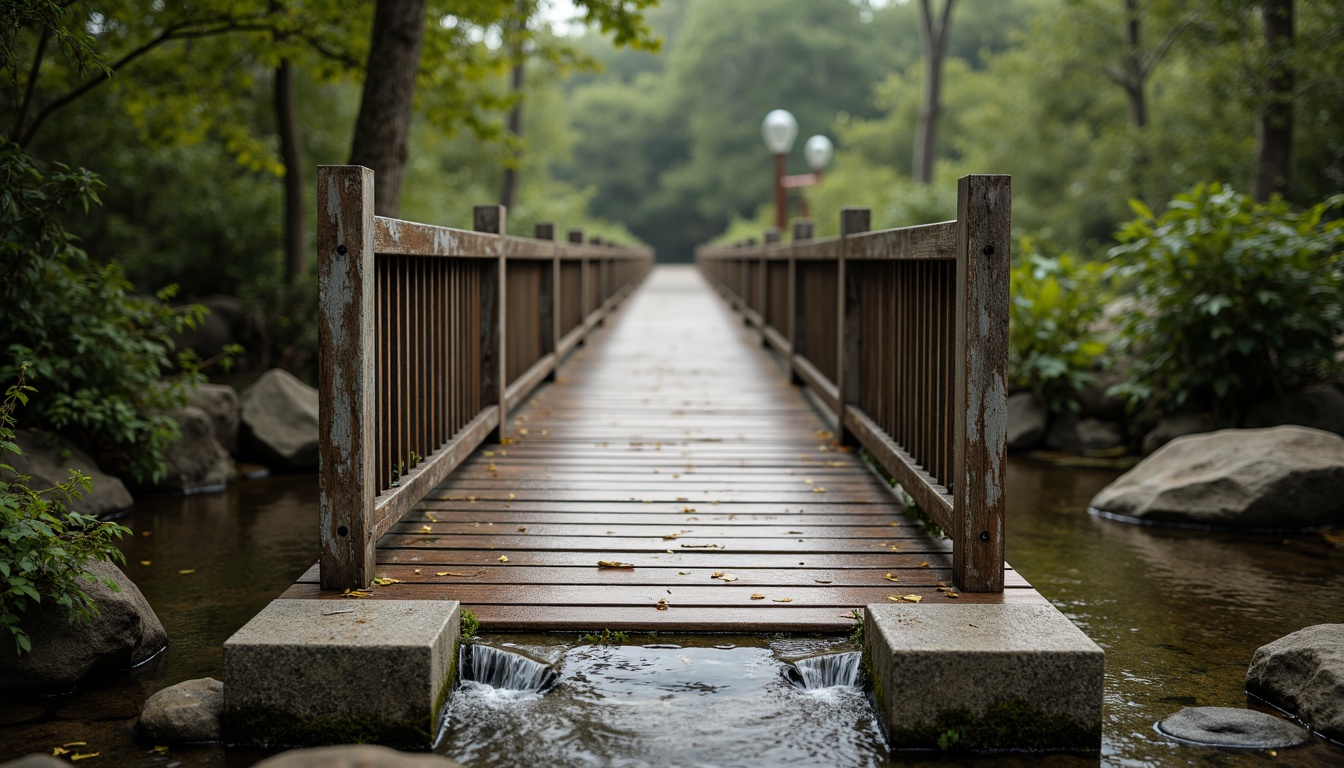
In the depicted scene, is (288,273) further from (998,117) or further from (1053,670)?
(998,117)

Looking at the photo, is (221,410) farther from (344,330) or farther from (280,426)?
(344,330)

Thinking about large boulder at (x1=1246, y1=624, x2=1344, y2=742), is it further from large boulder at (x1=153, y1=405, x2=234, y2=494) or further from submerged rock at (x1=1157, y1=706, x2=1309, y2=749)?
large boulder at (x1=153, y1=405, x2=234, y2=494)

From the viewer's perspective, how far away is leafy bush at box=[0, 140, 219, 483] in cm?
531

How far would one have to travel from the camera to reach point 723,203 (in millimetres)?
62062

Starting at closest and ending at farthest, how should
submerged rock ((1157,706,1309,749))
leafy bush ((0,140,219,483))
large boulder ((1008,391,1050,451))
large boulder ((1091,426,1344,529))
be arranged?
submerged rock ((1157,706,1309,749)), leafy bush ((0,140,219,483)), large boulder ((1091,426,1344,529)), large boulder ((1008,391,1050,451))

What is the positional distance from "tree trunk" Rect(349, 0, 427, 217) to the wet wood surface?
2.21 m

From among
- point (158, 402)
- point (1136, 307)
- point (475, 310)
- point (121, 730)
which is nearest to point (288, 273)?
point (158, 402)

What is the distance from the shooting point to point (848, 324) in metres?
6.38

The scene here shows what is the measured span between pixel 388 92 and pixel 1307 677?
7230mm

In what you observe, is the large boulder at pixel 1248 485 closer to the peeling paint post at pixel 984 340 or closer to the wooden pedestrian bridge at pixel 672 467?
the wooden pedestrian bridge at pixel 672 467

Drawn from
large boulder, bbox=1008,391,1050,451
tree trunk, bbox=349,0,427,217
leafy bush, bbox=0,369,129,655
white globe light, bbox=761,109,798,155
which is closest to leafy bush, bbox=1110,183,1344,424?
large boulder, bbox=1008,391,1050,451

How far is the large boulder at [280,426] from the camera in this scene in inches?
325

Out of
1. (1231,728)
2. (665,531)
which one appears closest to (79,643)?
(665,531)

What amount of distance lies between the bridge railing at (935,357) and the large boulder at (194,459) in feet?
13.4
